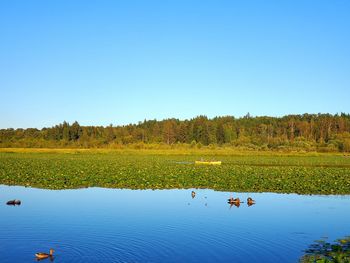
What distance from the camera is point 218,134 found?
139500 millimetres

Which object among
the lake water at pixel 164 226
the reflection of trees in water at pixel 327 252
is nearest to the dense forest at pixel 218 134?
the lake water at pixel 164 226

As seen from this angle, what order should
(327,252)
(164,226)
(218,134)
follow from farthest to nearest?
(218,134) < (164,226) < (327,252)

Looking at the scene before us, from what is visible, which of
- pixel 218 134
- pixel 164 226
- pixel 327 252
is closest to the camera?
pixel 327 252

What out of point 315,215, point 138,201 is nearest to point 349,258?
point 315,215

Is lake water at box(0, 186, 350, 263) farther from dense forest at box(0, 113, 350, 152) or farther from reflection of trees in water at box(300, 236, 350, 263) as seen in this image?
dense forest at box(0, 113, 350, 152)

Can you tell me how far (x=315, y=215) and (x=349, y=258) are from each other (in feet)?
31.6

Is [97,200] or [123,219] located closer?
[123,219]

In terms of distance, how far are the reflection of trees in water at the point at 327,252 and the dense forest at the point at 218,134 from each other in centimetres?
10050

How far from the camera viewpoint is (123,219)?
1998 cm

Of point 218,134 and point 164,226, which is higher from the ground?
point 218,134

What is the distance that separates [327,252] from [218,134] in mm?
125848

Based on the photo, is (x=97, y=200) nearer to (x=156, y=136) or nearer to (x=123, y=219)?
(x=123, y=219)

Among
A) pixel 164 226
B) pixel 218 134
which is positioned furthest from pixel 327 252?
pixel 218 134

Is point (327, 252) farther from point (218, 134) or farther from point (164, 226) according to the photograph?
point (218, 134)
